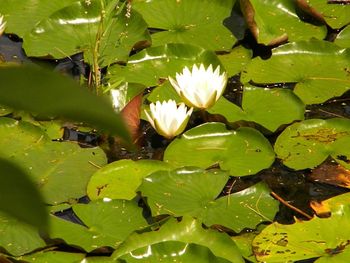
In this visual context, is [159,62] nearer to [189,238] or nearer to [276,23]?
[276,23]

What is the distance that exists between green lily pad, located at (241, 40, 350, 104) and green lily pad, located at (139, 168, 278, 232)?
51 cm

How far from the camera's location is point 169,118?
177 centimetres

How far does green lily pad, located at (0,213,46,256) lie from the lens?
4.92ft

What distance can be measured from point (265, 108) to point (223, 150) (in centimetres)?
24

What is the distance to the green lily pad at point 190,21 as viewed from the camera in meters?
2.29

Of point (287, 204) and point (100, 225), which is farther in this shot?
point (287, 204)

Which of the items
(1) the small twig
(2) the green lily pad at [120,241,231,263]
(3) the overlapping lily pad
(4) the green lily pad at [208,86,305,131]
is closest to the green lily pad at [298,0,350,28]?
(4) the green lily pad at [208,86,305,131]

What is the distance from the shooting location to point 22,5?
242 centimetres

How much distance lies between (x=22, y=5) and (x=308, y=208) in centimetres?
132

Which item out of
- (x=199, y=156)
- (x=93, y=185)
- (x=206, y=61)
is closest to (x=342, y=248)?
(x=199, y=156)

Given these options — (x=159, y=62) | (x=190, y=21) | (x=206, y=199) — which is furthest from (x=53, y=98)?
(x=190, y=21)

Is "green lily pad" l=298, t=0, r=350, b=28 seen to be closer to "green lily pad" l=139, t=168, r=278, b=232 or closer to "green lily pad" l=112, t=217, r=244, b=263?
"green lily pad" l=139, t=168, r=278, b=232

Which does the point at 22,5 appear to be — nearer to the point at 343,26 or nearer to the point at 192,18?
the point at 192,18

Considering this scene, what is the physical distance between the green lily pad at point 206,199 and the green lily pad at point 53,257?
0.23 metres
